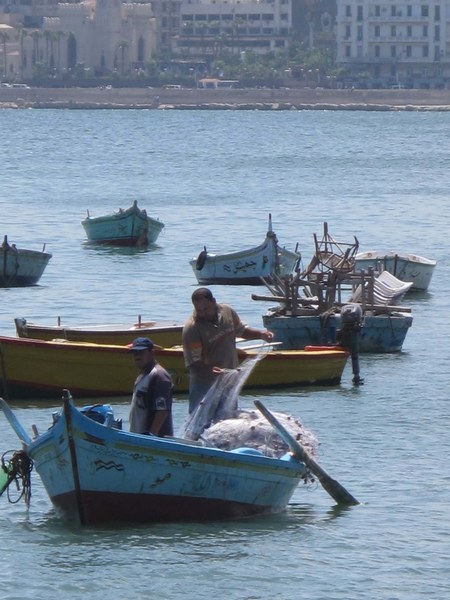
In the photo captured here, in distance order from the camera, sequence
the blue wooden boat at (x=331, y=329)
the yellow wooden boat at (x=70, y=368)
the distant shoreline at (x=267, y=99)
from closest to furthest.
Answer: the yellow wooden boat at (x=70, y=368), the blue wooden boat at (x=331, y=329), the distant shoreline at (x=267, y=99)

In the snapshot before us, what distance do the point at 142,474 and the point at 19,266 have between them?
2115 cm

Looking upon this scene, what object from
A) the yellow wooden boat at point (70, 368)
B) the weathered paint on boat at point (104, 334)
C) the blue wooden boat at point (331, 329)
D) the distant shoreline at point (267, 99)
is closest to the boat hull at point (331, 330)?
the blue wooden boat at point (331, 329)

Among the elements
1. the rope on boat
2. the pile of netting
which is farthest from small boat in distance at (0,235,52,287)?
the pile of netting

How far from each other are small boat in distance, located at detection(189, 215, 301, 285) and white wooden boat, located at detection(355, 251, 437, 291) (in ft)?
7.46

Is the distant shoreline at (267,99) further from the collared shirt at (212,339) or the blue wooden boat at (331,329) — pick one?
the collared shirt at (212,339)

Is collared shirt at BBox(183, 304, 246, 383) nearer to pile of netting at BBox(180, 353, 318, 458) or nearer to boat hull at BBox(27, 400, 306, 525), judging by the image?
pile of netting at BBox(180, 353, 318, 458)

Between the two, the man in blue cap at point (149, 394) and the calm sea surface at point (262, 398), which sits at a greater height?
the man in blue cap at point (149, 394)

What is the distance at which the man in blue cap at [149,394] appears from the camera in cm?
1482

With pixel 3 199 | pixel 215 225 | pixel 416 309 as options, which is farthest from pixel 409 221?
pixel 416 309

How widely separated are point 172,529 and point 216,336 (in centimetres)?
172

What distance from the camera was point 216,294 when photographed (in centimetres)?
3569

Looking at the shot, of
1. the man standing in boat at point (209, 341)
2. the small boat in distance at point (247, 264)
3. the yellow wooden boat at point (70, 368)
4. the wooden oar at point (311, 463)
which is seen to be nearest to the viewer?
the man standing in boat at point (209, 341)

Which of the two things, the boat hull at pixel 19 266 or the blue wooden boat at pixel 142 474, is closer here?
the blue wooden boat at pixel 142 474

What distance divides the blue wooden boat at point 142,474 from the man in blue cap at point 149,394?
0.21 m
